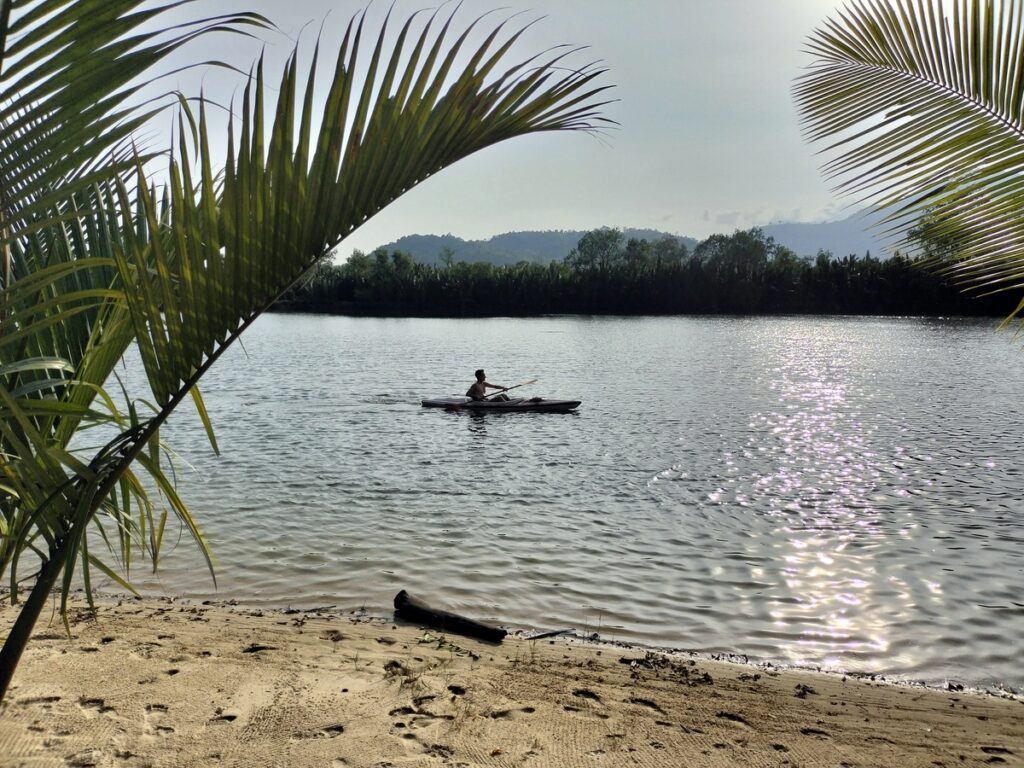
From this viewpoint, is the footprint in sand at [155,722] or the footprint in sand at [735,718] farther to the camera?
A: the footprint in sand at [735,718]

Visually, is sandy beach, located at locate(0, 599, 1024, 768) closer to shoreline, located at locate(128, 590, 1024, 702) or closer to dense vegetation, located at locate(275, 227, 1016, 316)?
shoreline, located at locate(128, 590, 1024, 702)

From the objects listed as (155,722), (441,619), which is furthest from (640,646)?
(155,722)

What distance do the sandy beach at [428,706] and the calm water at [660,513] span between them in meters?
1.07

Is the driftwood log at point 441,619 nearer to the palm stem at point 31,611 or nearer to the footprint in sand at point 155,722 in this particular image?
the footprint in sand at point 155,722

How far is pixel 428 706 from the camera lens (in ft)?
14.2

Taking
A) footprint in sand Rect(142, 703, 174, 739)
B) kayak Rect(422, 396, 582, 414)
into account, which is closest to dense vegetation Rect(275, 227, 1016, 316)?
kayak Rect(422, 396, 582, 414)

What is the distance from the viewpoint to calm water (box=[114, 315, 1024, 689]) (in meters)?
7.03

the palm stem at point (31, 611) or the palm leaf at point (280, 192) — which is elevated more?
the palm leaf at point (280, 192)

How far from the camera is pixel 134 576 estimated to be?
7699 mm

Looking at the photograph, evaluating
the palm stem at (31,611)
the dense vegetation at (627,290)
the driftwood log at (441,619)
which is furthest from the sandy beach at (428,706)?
the dense vegetation at (627,290)

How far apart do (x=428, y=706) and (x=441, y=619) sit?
6.39ft

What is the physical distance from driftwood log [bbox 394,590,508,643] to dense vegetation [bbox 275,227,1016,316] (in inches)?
2617

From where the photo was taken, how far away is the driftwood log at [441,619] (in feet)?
19.6

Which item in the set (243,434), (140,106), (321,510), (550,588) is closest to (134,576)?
(321,510)
